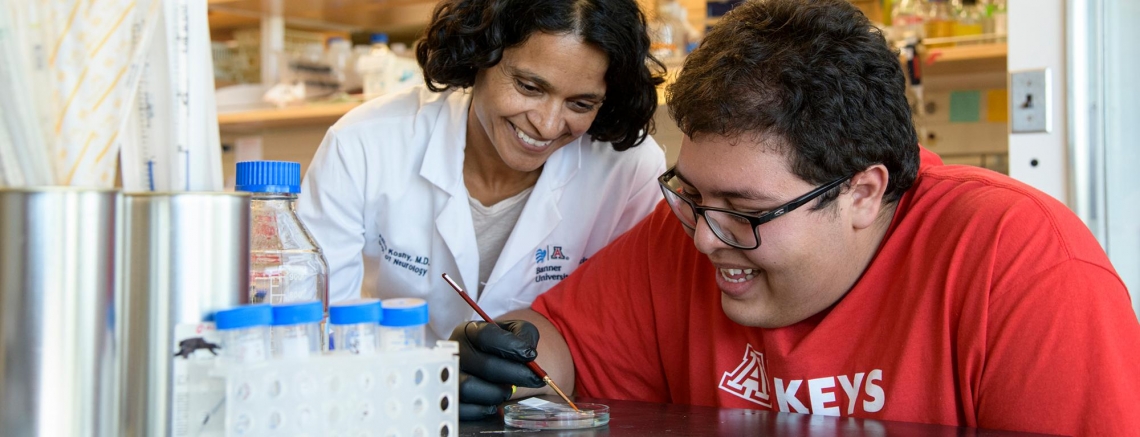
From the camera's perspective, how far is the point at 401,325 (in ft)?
2.03

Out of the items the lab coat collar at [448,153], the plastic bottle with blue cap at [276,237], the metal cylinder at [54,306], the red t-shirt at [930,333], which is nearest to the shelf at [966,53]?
the red t-shirt at [930,333]

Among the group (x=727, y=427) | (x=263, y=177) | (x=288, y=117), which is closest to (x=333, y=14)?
(x=288, y=117)

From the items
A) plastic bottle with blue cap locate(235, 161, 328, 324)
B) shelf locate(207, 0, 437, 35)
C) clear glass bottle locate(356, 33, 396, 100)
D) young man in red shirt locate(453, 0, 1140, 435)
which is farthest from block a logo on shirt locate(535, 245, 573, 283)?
shelf locate(207, 0, 437, 35)

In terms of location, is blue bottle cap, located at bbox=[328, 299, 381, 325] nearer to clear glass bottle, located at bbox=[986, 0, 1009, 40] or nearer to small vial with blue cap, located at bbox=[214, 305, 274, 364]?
small vial with blue cap, located at bbox=[214, 305, 274, 364]

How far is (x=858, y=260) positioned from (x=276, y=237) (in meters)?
0.67

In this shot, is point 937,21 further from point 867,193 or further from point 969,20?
point 867,193

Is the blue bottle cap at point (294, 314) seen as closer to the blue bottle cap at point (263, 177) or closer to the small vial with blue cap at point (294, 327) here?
the small vial with blue cap at point (294, 327)

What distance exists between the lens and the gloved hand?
1.01 meters

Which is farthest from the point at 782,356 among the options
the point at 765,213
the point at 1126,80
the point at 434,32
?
the point at 1126,80

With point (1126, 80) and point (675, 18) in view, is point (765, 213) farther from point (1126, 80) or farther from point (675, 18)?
point (675, 18)

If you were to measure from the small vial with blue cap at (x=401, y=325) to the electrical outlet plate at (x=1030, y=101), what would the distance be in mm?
1527

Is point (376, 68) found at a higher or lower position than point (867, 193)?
higher

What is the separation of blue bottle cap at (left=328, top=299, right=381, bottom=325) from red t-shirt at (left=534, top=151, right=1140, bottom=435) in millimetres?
634

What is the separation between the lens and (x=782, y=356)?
111 centimetres
